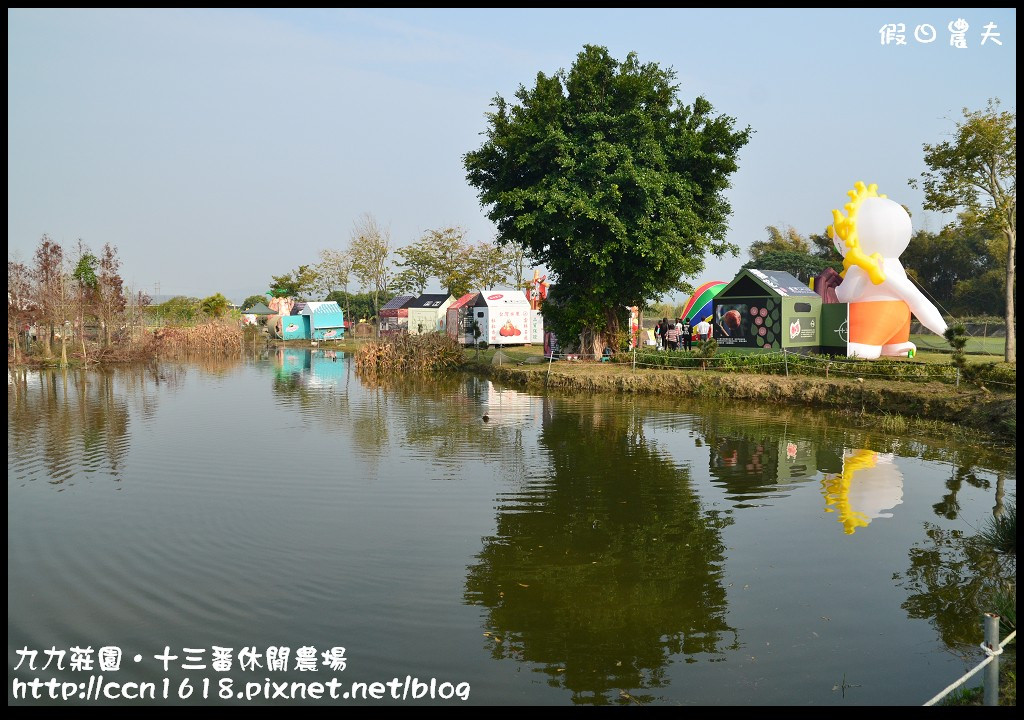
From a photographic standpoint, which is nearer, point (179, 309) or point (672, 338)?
point (672, 338)

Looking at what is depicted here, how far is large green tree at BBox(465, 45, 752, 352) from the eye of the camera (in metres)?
23.9

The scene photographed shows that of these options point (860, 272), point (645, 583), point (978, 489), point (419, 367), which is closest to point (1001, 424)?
point (978, 489)

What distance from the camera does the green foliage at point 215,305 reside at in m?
59.9

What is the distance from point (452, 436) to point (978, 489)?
9467 millimetres

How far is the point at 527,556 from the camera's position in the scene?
8523 millimetres

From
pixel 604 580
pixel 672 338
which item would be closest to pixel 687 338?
pixel 672 338

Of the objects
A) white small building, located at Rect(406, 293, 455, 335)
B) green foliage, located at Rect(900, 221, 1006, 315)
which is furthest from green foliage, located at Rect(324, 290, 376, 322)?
green foliage, located at Rect(900, 221, 1006, 315)

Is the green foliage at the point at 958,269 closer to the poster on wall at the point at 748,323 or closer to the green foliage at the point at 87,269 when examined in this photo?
the poster on wall at the point at 748,323

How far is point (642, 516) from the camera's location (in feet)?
33.1

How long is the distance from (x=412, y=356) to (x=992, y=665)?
2853 centimetres

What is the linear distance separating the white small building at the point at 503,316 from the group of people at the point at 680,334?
10149 mm

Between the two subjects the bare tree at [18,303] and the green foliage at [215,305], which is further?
the green foliage at [215,305]

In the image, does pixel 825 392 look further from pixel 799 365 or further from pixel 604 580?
pixel 604 580

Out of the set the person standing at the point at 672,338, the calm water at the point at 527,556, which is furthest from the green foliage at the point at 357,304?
the calm water at the point at 527,556
